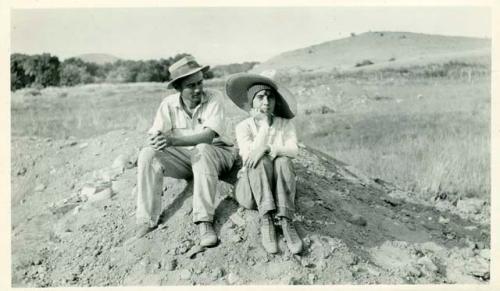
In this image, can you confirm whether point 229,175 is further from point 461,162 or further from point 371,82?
point 371,82

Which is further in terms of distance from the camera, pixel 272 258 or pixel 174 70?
pixel 174 70

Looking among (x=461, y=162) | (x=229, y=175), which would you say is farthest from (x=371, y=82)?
(x=229, y=175)

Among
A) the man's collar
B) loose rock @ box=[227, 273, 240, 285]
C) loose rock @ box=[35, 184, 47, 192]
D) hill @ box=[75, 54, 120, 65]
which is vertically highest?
hill @ box=[75, 54, 120, 65]

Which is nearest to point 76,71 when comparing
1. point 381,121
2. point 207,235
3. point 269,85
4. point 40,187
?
point 381,121

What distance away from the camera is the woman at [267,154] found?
4020 millimetres

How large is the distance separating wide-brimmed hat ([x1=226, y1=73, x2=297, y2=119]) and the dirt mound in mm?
869

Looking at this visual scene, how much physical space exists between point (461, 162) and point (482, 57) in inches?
529

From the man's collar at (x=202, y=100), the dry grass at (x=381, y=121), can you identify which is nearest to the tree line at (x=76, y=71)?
the dry grass at (x=381, y=121)

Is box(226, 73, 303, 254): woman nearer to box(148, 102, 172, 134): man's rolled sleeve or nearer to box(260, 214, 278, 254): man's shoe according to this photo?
box(260, 214, 278, 254): man's shoe

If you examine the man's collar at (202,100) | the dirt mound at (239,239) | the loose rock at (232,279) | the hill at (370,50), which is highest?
the hill at (370,50)

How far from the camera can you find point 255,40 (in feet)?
36.1

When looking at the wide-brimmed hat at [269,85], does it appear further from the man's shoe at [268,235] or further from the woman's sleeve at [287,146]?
the man's shoe at [268,235]

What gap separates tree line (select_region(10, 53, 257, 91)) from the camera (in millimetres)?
14719

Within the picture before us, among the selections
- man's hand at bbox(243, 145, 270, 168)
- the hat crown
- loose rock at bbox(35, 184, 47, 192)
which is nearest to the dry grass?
loose rock at bbox(35, 184, 47, 192)
